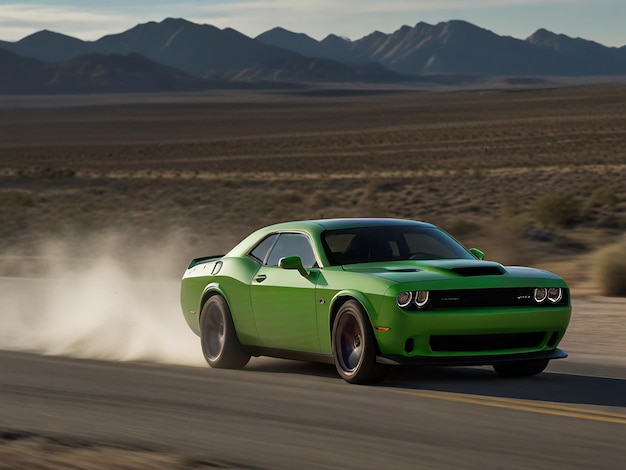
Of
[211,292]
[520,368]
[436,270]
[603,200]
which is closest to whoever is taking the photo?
[436,270]

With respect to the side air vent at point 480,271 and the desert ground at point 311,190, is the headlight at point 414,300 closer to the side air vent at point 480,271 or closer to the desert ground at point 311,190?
the side air vent at point 480,271

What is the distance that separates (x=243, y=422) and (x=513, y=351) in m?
2.29

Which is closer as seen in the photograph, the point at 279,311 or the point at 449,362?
the point at 449,362

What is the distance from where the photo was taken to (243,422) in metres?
8.12

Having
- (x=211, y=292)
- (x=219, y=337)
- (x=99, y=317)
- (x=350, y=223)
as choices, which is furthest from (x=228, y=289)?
(x=99, y=317)

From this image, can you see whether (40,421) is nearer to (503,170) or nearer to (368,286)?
(368,286)

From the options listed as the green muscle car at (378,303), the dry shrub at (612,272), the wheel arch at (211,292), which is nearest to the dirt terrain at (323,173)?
the dry shrub at (612,272)

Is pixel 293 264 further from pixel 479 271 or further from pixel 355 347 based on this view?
pixel 479 271

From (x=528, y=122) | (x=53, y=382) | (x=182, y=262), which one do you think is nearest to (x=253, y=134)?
(x=528, y=122)

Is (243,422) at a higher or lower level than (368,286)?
lower

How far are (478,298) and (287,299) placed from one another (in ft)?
5.76

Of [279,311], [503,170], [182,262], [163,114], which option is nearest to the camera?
[279,311]

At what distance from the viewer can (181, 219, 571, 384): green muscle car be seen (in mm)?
9086

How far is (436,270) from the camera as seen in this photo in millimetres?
9328
